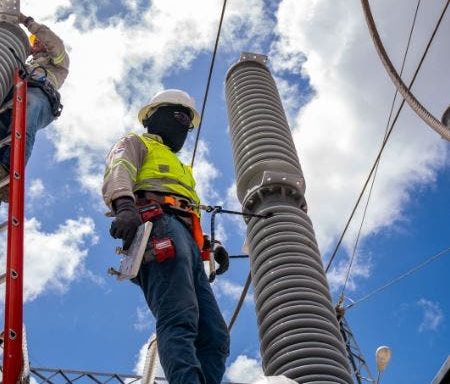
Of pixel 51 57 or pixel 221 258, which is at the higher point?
pixel 51 57

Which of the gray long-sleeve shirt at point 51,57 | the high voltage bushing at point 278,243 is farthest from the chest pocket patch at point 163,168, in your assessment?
the gray long-sleeve shirt at point 51,57

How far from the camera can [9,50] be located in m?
8.22

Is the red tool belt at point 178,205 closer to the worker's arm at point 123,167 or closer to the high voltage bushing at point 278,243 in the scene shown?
the worker's arm at point 123,167

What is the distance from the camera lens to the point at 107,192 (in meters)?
4.30

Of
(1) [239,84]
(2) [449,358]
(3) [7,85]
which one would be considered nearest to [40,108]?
(3) [7,85]

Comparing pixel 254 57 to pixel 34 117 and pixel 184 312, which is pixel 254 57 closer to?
pixel 34 117

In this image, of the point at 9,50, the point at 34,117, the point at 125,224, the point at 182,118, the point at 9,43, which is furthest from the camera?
the point at 9,43

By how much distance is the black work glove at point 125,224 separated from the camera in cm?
401

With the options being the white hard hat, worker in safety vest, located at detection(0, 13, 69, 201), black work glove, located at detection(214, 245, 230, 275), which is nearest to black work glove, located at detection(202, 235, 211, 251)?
black work glove, located at detection(214, 245, 230, 275)

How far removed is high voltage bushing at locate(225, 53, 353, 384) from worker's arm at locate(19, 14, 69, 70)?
2.63 m

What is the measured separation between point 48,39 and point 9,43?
2.35ft

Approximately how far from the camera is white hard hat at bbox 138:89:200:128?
5.54 meters

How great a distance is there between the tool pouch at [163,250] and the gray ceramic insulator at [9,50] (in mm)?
4163

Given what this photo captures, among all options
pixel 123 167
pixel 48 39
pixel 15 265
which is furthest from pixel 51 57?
pixel 15 265
